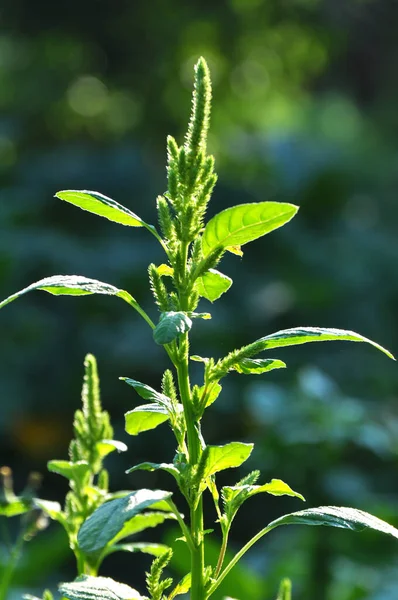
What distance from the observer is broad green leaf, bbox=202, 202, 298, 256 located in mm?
573

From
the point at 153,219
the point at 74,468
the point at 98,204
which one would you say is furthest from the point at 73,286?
the point at 153,219

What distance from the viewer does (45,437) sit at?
13.0 ft

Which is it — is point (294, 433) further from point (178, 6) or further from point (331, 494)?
point (178, 6)

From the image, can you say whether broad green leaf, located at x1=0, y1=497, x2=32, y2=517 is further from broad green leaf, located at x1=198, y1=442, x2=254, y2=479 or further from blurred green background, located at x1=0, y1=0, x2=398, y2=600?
blurred green background, located at x1=0, y1=0, x2=398, y2=600

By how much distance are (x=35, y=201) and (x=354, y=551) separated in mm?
3135

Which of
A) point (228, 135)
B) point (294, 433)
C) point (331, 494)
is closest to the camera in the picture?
point (294, 433)

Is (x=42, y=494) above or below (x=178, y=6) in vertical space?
below

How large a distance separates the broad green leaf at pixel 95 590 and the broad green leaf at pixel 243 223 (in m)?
0.23

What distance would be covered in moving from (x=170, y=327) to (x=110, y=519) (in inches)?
4.7

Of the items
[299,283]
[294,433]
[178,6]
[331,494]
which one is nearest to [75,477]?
[294,433]

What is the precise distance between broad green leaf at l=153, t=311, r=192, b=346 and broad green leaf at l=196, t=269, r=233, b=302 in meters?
0.08

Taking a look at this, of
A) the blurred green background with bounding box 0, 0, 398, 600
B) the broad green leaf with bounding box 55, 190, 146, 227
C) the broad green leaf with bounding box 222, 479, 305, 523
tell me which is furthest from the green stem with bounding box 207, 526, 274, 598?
the blurred green background with bounding box 0, 0, 398, 600

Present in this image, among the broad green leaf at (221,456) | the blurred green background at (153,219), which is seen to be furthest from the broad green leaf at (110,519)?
the blurred green background at (153,219)

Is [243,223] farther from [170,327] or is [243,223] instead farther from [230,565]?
[230,565]
